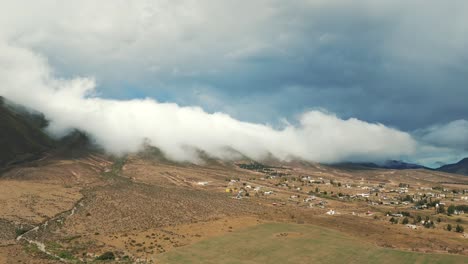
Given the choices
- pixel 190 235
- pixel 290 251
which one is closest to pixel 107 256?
pixel 190 235

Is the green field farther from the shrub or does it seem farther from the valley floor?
the shrub

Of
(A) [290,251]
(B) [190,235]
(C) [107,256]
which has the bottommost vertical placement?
(C) [107,256]

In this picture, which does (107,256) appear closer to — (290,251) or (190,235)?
(190,235)

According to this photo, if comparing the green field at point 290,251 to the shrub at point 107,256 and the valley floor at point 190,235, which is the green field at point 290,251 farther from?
the shrub at point 107,256

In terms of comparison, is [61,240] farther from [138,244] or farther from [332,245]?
[332,245]

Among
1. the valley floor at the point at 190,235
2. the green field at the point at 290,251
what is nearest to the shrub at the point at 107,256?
the valley floor at the point at 190,235

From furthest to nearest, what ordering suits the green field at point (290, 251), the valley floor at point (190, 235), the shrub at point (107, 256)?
the valley floor at point (190, 235), the green field at point (290, 251), the shrub at point (107, 256)

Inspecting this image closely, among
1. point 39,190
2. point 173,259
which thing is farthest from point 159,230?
point 39,190

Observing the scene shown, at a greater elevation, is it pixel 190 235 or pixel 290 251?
pixel 290 251

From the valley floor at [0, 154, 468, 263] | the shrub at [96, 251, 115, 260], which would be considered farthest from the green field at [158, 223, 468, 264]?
the shrub at [96, 251, 115, 260]
